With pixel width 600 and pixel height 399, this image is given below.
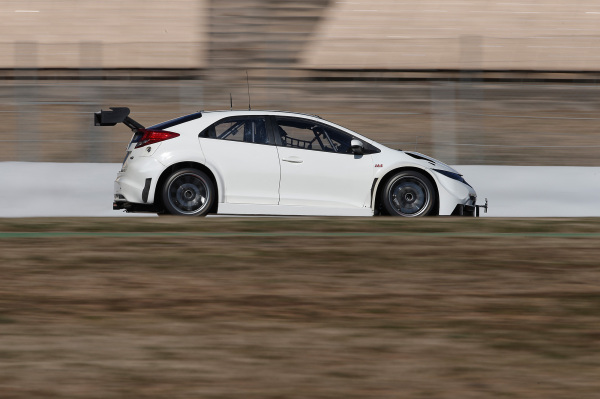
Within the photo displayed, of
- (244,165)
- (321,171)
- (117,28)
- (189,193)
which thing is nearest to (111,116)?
(189,193)

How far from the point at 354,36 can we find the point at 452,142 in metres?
9.76

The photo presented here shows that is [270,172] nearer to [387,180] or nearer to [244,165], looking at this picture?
[244,165]

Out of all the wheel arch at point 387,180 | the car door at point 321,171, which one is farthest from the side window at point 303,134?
the wheel arch at point 387,180

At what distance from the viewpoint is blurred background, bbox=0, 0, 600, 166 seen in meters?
16.6

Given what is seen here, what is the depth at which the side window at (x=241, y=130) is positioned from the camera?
1082 centimetres

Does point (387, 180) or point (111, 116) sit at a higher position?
point (111, 116)

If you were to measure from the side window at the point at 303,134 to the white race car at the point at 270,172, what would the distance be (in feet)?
0.04

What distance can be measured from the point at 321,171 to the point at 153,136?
A: 6.07 feet

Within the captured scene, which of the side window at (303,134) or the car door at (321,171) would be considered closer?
the car door at (321,171)

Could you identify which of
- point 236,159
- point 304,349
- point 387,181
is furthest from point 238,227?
point 304,349

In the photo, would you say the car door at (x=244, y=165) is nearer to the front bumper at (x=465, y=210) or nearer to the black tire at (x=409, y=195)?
the black tire at (x=409, y=195)

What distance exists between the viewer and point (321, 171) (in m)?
10.8

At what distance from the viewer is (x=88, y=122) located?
14.9 m

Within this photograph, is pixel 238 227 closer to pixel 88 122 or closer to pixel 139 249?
pixel 139 249
